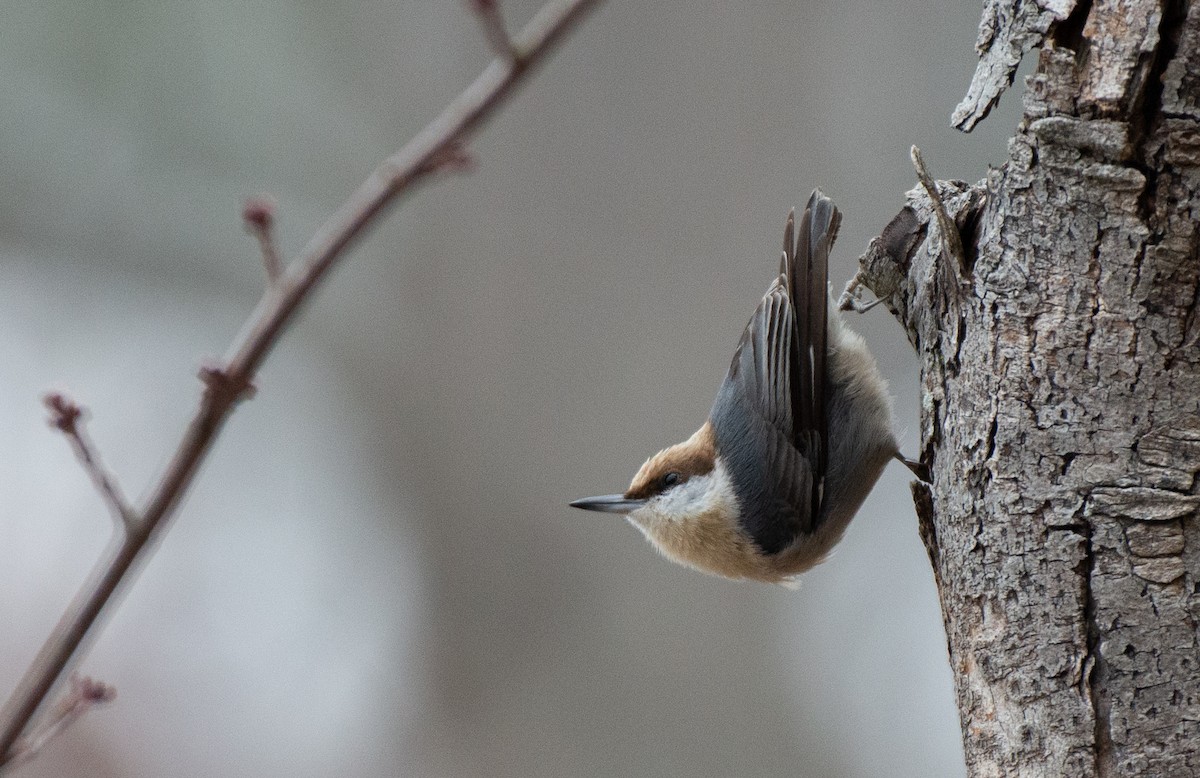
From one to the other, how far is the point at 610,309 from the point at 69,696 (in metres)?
3.39

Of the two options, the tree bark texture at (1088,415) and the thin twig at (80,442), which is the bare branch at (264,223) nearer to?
the thin twig at (80,442)

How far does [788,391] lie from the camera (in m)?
2.53

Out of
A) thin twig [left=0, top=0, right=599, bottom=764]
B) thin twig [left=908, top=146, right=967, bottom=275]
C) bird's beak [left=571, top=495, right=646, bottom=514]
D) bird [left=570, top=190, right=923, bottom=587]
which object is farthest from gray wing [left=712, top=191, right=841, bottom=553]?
thin twig [left=0, top=0, right=599, bottom=764]

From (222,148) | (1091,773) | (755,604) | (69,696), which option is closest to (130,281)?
(222,148)

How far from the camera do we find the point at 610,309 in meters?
4.44

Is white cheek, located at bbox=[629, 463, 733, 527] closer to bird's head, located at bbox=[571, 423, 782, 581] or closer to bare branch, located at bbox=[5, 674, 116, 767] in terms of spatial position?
bird's head, located at bbox=[571, 423, 782, 581]

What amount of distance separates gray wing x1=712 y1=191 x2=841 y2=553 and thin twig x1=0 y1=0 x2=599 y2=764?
1866 millimetres

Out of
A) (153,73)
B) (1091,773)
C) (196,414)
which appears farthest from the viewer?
(153,73)

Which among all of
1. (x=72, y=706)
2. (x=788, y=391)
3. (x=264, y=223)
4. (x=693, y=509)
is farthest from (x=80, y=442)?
(x=693, y=509)

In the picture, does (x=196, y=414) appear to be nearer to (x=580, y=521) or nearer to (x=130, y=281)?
(x=580, y=521)

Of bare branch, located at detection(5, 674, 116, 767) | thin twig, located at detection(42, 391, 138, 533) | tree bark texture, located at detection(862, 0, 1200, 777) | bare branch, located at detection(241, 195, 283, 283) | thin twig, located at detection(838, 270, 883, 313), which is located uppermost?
thin twig, located at detection(838, 270, 883, 313)

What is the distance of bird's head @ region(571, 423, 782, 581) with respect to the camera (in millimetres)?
2740

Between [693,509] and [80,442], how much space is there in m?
2.03

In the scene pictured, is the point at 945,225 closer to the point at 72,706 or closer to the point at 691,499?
the point at 691,499
